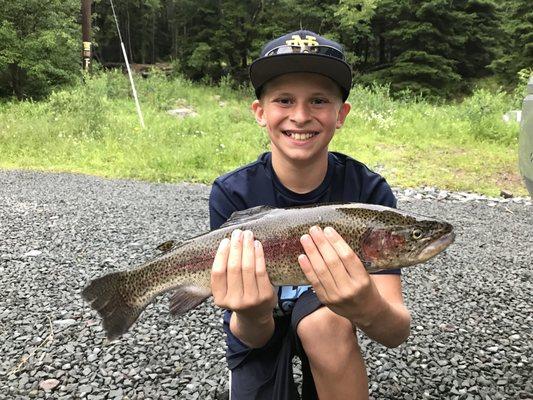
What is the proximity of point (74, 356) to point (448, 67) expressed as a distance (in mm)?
29988

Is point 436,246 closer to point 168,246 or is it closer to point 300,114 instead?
point 300,114

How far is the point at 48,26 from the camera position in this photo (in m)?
22.1

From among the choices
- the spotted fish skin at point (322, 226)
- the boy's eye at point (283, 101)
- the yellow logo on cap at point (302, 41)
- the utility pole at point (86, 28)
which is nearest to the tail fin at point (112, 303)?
the spotted fish skin at point (322, 226)

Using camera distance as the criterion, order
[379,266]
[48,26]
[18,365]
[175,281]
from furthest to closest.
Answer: [48,26], [18,365], [175,281], [379,266]

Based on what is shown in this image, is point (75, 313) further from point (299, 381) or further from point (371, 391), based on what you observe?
point (371, 391)

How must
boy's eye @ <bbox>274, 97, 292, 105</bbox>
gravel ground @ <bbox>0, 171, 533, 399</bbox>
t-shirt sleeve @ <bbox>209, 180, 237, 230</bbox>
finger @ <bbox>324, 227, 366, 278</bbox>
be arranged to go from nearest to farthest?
1. finger @ <bbox>324, 227, 366, 278</bbox>
2. boy's eye @ <bbox>274, 97, 292, 105</bbox>
3. t-shirt sleeve @ <bbox>209, 180, 237, 230</bbox>
4. gravel ground @ <bbox>0, 171, 533, 399</bbox>

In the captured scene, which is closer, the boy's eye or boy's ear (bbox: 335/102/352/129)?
the boy's eye

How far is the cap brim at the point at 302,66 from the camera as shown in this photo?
7.73ft

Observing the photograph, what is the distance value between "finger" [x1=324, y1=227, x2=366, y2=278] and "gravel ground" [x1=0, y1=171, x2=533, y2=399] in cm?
152

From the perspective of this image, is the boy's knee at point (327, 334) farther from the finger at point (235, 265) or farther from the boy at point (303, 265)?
the finger at point (235, 265)

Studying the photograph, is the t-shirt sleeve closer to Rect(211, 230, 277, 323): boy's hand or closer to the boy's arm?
Rect(211, 230, 277, 323): boy's hand

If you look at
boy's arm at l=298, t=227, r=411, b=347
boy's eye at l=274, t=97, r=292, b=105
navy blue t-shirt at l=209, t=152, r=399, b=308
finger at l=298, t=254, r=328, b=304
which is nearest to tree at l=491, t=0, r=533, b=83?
navy blue t-shirt at l=209, t=152, r=399, b=308

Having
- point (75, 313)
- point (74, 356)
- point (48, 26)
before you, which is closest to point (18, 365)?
point (74, 356)

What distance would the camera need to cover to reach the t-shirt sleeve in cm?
260
